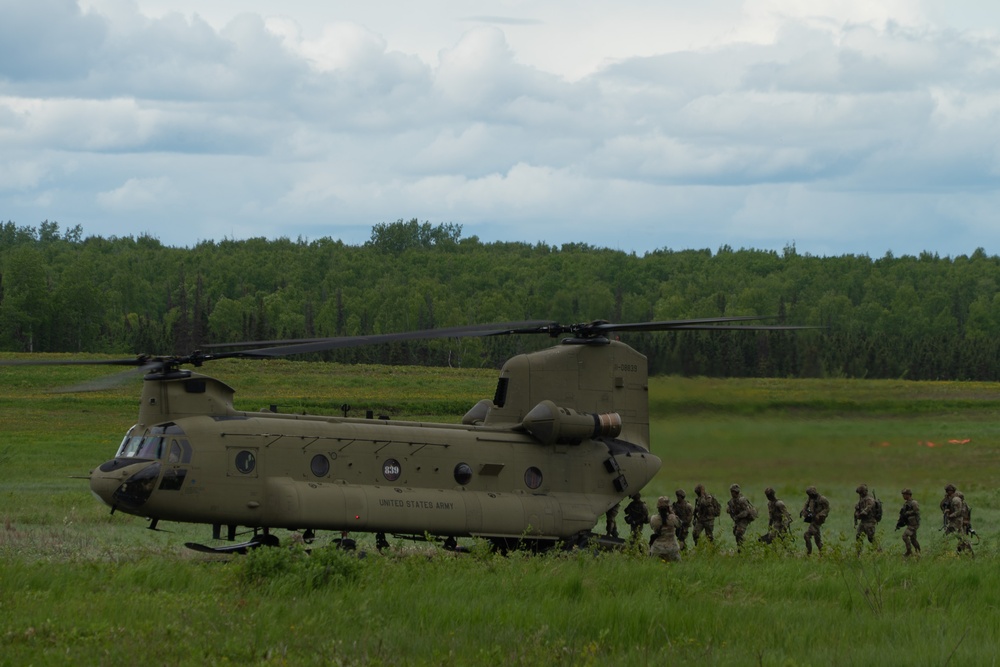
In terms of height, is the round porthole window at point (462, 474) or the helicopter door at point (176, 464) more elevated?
the helicopter door at point (176, 464)

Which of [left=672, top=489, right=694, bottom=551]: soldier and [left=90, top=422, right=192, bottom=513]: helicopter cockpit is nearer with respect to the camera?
[left=90, top=422, right=192, bottom=513]: helicopter cockpit

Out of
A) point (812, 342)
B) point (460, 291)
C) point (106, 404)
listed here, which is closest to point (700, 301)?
point (460, 291)

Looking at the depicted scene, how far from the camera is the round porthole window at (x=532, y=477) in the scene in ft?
73.5

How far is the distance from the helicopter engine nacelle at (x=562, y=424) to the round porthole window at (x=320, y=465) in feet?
13.0

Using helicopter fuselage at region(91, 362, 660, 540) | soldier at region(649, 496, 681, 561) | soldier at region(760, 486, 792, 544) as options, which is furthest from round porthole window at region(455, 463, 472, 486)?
soldier at region(760, 486, 792, 544)

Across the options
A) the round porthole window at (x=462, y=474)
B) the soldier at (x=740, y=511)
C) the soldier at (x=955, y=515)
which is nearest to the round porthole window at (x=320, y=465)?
the round porthole window at (x=462, y=474)

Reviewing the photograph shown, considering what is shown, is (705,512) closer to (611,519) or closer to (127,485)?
(611,519)

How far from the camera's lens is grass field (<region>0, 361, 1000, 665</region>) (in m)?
12.5

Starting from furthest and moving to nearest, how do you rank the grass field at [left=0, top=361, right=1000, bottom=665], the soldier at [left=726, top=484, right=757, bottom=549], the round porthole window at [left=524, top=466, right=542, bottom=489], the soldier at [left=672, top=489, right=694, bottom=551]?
the soldier at [left=726, top=484, right=757, bottom=549]
the soldier at [left=672, top=489, right=694, bottom=551]
the round porthole window at [left=524, top=466, right=542, bottom=489]
the grass field at [left=0, top=361, right=1000, bottom=665]

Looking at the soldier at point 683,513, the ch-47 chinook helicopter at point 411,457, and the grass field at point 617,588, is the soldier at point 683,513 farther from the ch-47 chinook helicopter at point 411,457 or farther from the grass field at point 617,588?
the grass field at point 617,588

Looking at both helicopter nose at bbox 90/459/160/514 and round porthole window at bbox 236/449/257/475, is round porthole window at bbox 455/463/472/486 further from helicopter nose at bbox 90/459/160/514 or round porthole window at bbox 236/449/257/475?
helicopter nose at bbox 90/459/160/514

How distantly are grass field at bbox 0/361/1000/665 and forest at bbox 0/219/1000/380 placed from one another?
2064 mm

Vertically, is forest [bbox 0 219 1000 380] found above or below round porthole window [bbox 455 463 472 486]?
Result: above

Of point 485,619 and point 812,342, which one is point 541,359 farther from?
point 485,619
